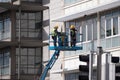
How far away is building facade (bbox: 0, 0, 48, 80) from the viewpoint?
44.8 meters

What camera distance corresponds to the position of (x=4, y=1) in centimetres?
4562

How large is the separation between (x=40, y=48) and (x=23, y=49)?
5.76 ft

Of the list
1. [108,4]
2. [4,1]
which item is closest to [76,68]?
[108,4]

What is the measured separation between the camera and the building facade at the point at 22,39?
4478cm

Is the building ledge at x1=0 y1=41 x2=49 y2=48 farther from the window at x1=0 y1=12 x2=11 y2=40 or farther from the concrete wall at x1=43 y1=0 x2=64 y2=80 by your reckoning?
the window at x1=0 y1=12 x2=11 y2=40

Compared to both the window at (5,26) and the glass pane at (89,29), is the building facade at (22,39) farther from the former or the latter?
the glass pane at (89,29)

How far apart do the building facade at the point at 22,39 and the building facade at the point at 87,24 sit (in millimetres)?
3436

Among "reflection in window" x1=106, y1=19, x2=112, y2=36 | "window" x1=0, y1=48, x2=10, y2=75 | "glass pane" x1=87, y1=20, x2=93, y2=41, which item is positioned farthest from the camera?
"window" x1=0, y1=48, x2=10, y2=75

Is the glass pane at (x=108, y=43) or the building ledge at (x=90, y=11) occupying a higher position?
the building ledge at (x=90, y=11)

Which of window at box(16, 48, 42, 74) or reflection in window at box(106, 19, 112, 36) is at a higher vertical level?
reflection in window at box(106, 19, 112, 36)

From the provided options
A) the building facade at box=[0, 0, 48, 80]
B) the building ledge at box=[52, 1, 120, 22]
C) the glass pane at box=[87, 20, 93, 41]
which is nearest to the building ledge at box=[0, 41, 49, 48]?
the building facade at box=[0, 0, 48, 80]

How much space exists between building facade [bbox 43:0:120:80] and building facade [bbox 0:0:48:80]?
344cm

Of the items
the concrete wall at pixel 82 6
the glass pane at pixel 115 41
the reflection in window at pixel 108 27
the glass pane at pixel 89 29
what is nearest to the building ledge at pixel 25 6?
the concrete wall at pixel 82 6

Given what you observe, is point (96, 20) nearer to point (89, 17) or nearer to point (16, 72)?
point (89, 17)
